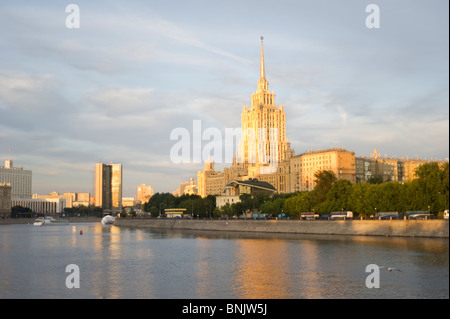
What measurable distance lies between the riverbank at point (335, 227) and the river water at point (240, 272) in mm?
3471

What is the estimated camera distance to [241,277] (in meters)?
48.5

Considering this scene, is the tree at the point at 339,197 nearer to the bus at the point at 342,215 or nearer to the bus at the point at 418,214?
the bus at the point at 342,215

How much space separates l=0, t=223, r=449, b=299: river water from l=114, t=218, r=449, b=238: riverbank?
3.47 metres

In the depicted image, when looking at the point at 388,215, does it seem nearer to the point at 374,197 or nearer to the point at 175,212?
the point at 374,197

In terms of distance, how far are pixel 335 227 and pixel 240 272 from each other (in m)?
47.5

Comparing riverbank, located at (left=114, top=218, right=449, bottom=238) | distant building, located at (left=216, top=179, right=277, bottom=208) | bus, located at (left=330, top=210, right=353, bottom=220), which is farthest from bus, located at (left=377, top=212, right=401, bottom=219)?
distant building, located at (left=216, top=179, right=277, bottom=208)

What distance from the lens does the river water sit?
4100 centimetres

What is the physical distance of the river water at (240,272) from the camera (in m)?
41.0

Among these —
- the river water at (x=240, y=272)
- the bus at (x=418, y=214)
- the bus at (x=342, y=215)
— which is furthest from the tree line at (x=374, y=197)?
the river water at (x=240, y=272)

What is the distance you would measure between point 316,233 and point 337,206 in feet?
37.2

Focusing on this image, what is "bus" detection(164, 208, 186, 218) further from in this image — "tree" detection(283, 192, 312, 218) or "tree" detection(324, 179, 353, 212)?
"tree" detection(324, 179, 353, 212)
